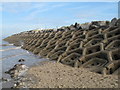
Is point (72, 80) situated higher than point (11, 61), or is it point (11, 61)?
→ point (72, 80)

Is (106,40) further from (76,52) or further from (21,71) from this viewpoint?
(21,71)

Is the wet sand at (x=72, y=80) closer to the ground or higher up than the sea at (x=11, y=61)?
higher up

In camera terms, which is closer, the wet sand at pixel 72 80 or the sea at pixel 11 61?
the wet sand at pixel 72 80

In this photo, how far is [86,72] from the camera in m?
8.32

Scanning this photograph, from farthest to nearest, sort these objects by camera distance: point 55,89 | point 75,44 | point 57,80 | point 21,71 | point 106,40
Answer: point 75,44
point 106,40
point 21,71
point 57,80
point 55,89

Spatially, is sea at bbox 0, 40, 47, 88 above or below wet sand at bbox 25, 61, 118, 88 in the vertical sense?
below

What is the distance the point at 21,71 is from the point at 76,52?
4.03 m

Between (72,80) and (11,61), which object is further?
(11,61)

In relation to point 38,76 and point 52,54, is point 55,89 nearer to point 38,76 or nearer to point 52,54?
point 38,76

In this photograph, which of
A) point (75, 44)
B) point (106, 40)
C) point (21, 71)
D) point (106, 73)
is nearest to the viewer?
point (106, 73)

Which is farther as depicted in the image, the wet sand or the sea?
the sea

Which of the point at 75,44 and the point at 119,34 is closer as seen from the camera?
the point at 119,34

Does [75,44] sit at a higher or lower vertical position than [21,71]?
higher

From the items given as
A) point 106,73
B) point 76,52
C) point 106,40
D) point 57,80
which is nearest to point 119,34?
point 106,40
